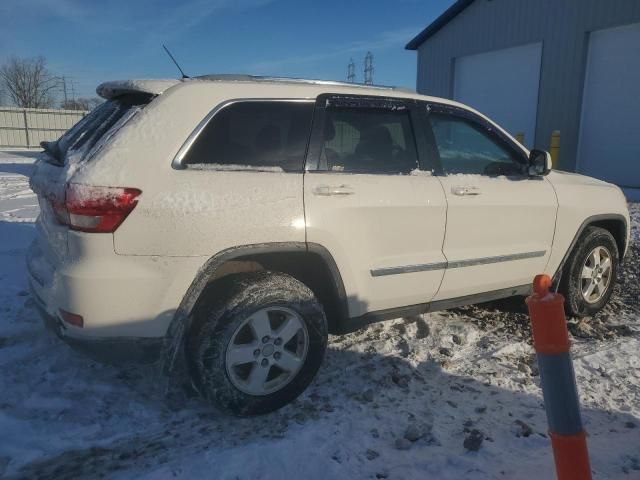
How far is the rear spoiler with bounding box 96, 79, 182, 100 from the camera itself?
280 cm

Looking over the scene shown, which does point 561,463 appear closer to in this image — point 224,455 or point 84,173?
point 224,455

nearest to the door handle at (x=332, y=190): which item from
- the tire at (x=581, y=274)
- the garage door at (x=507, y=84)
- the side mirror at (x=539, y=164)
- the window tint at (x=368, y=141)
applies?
the window tint at (x=368, y=141)

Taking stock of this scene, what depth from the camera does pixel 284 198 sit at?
2811mm

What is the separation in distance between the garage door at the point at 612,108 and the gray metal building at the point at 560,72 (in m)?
0.02

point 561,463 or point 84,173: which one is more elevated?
point 84,173

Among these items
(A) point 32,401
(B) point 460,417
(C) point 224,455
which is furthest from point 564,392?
(A) point 32,401

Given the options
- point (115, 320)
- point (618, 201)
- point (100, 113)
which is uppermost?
point (100, 113)

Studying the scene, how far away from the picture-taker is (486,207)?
11.7 feet

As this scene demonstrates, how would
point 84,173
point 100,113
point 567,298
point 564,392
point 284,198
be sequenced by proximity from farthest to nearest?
point 567,298, point 100,113, point 284,198, point 84,173, point 564,392

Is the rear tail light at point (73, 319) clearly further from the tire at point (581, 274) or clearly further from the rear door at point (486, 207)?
the tire at point (581, 274)

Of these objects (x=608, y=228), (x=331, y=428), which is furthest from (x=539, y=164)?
(x=331, y=428)

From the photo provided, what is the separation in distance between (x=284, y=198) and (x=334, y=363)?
1.32 metres

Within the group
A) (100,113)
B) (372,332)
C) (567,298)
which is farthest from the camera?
(567,298)

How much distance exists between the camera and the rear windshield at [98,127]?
2715 millimetres
